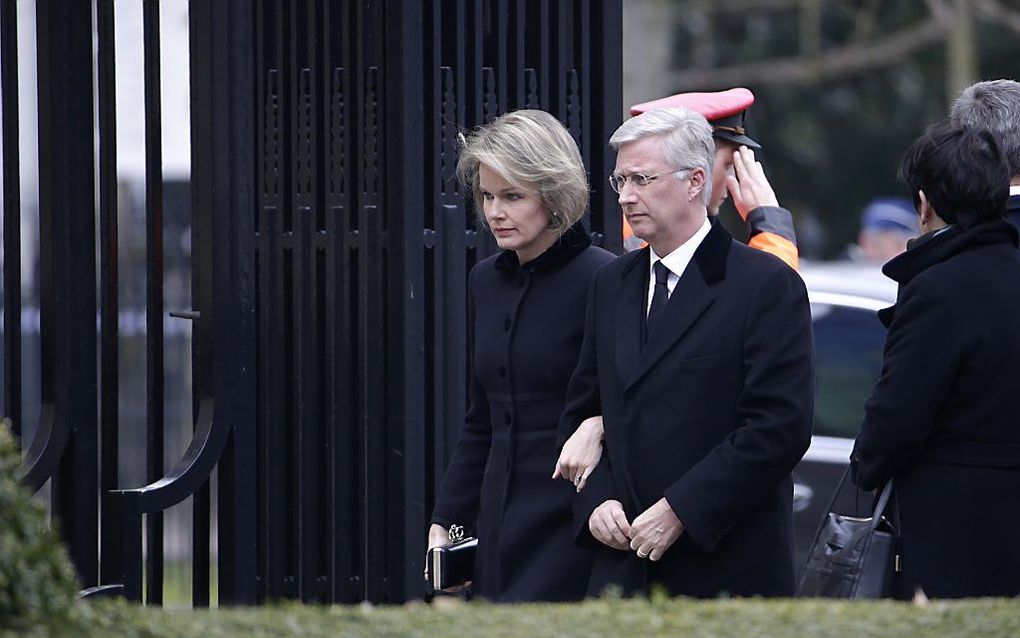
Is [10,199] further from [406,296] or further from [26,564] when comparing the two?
[26,564]

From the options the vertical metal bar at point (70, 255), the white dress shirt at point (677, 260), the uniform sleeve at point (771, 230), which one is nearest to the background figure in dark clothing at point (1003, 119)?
the uniform sleeve at point (771, 230)

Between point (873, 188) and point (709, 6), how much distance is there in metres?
4.40

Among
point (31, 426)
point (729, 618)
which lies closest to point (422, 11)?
point (729, 618)

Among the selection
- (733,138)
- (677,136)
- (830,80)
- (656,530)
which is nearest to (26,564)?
(656,530)

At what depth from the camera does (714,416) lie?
385 cm

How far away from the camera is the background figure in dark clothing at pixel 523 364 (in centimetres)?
417

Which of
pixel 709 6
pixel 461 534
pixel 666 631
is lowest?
pixel 461 534

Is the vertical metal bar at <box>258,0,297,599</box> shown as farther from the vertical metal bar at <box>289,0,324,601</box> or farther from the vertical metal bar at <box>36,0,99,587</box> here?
the vertical metal bar at <box>36,0,99,587</box>

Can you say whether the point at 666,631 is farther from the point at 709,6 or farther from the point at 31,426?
the point at 709,6

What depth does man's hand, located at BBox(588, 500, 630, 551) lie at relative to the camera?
12.6ft

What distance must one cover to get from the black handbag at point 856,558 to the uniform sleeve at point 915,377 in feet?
0.57

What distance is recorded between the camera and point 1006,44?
91.2 ft

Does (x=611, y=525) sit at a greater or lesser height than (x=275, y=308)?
lesser

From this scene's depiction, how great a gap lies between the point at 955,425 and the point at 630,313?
2.60 feet
